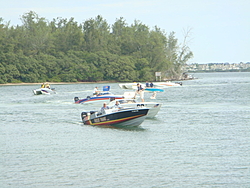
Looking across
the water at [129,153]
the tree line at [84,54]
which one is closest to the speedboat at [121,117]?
the water at [129,153]

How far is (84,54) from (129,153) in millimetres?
119434

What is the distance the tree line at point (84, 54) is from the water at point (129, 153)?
9171cm

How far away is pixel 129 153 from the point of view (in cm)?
2483

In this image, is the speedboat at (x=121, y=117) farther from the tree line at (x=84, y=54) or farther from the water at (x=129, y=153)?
the tree line at (x=84, y=54)

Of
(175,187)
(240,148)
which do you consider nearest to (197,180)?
(175,187)

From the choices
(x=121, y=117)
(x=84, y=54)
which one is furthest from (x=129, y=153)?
(x=84, y=54)

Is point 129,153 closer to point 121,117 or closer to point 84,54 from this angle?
point 121,117

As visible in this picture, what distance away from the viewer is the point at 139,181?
19547 mm

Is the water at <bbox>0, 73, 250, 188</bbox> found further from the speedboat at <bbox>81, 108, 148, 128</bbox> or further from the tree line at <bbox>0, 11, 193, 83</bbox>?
the tree line at <bbox>0, 11, 193, 83</bbox>

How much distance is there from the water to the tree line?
9171cm

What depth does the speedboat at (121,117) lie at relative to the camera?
33406mm

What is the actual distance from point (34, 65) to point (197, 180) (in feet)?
377

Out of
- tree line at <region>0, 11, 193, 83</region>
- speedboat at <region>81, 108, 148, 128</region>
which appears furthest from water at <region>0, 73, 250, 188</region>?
tree line at <region>0, 11, 193, 83</region>

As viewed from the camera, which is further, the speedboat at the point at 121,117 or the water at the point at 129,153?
the speedboat at the point at 121,117
